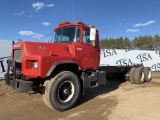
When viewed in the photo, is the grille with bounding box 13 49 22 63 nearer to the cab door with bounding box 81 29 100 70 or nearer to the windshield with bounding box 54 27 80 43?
the windshield with bounding box 54 27 80 43

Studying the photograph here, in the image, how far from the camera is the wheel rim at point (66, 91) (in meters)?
7.11

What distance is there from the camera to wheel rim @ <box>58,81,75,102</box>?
23.3ft

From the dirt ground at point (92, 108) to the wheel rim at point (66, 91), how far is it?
42 cm

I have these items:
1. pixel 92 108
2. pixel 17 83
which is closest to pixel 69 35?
pixel 17 83

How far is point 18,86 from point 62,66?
1.54 metres

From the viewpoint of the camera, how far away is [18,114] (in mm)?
6695

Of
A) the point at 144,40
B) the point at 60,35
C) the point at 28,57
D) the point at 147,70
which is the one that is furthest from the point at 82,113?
the point at 144,40

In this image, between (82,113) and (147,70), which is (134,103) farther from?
(147,70)

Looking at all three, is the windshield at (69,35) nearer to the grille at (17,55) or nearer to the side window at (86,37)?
the side window at (86,37)

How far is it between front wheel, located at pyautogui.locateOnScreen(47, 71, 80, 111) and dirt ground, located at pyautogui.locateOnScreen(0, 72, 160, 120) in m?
0.25

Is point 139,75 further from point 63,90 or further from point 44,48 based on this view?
point 44,48

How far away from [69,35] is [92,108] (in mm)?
2784

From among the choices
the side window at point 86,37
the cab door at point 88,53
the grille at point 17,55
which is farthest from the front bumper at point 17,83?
the side window at point 86,37

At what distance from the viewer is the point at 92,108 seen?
285 inches
